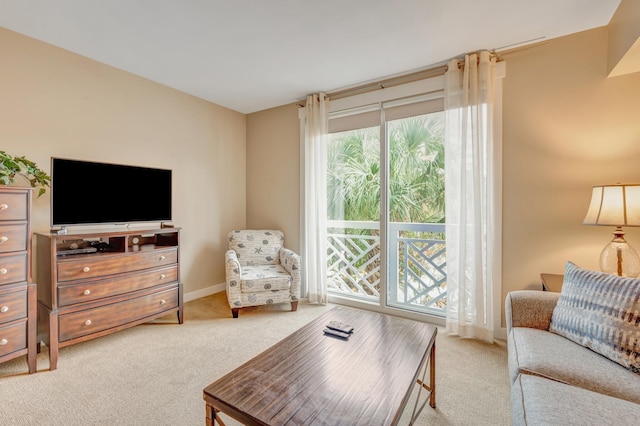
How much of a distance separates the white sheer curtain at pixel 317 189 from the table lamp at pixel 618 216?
91.1 inches

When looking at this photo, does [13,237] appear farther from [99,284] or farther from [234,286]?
[234,286]

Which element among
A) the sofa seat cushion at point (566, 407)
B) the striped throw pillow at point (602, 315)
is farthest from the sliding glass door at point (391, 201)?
the sofa seat cushion at point (566, 407)

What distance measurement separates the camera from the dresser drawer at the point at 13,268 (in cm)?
180

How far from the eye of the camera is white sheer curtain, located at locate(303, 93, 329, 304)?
331cm

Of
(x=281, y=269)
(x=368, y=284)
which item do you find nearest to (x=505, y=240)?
(x=368, y=284)

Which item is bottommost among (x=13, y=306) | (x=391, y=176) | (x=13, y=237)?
(x=13, y=306)

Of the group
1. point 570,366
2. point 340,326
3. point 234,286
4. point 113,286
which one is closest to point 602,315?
point 570,366

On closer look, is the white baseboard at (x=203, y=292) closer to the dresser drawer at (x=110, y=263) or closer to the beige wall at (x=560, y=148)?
the dresser drawer at (x=110, y=263)

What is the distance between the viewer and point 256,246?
3502 mm

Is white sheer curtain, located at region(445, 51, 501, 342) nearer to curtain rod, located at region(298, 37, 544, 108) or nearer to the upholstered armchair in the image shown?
curtain rod, located at region(298, 37, 544, 108)

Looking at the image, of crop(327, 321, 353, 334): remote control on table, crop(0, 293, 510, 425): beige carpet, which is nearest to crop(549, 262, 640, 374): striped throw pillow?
crop(0, 293, 510, 425): beige carpet

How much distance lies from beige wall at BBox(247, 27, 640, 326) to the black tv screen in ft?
10.9

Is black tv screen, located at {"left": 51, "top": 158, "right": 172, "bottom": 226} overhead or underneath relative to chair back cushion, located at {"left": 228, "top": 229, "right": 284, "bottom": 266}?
overhead

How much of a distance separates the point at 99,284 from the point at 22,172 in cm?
104
